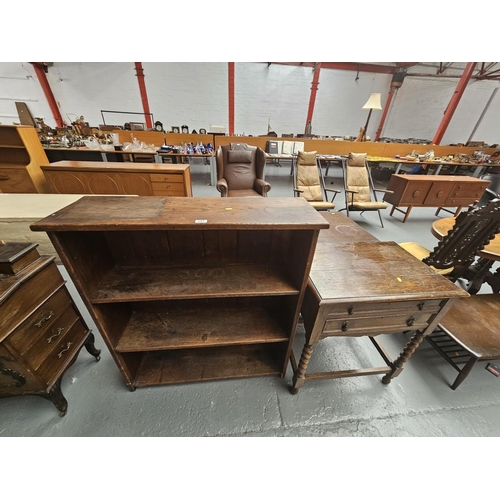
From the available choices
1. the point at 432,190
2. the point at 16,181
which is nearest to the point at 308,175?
the point at 432,190

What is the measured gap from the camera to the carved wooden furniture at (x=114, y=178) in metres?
3.09

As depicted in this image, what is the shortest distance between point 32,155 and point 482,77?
12.4 m

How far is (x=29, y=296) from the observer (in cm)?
99

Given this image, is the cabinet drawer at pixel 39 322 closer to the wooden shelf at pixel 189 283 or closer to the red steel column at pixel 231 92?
the wooden shelf at pixel 189 283

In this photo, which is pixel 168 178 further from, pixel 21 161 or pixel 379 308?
pixel 379 308

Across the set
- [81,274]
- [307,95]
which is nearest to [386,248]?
[81,274]

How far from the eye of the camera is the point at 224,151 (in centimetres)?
351

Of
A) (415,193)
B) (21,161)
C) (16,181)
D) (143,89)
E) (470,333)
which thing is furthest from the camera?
(143,89)

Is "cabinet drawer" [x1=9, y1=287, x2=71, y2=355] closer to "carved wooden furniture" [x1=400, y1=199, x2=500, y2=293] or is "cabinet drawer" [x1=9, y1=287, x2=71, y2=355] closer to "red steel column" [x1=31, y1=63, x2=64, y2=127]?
"carved wooden furniture" [x1=400, y1=199, x2=500, y2=293]

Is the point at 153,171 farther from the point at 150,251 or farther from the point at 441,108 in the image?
the point at 441,108

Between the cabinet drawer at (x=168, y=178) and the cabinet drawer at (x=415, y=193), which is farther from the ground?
the cabinet drawer at (x=168, y=178)

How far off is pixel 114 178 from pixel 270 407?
11.4ft

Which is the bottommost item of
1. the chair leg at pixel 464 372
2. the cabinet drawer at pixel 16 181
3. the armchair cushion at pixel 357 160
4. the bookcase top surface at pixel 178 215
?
the chair leg at pixel 464 372

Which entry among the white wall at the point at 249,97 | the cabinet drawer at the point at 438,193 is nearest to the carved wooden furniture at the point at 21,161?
the white wall at the point at 249,97
